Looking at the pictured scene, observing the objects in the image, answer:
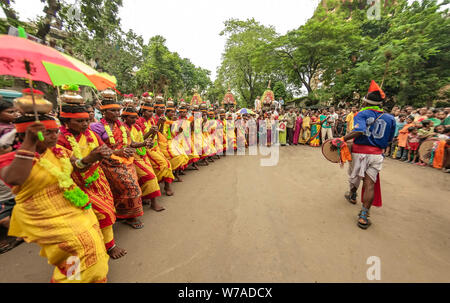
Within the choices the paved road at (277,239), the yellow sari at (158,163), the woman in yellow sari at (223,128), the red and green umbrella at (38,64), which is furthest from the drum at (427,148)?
the woman in yellow sari at (223,128)

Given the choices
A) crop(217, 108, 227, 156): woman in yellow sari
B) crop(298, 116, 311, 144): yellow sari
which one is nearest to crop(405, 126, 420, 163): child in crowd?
crop(298, 116, 311, 144): yellow sari

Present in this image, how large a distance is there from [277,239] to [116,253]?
6.64 ft

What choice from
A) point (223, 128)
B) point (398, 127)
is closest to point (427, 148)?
point (398, 127)

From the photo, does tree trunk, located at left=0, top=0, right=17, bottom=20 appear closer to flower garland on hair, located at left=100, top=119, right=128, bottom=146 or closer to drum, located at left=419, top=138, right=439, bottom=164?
flower garland on hair, located at left=100, top=119, right=128, bottom=146

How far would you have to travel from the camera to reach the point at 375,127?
2.97 meters

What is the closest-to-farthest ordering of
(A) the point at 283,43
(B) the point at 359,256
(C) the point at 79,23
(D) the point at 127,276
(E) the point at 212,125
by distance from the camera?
(D) the point at 127,276
(B) the point at 359,256
(E) the point at 212,125
(C) the point at 79,23
(A) the point at 283,43

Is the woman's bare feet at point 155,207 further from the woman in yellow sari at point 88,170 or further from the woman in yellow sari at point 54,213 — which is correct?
the woman in yellow sari at point 54,213

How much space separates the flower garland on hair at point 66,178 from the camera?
159 centimetres

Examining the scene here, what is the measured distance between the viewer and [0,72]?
5.51 ft

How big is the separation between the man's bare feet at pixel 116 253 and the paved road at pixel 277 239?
0.08 meters

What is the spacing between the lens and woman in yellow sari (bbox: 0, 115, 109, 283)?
4.94 ft
